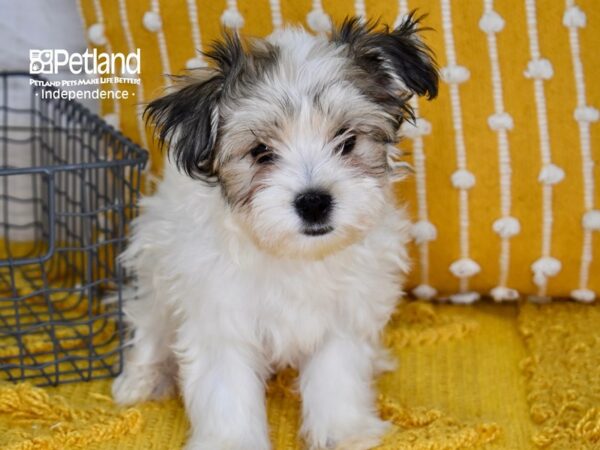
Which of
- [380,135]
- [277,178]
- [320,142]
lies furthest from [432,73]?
[277,178]

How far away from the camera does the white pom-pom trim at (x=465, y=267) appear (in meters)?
2.53

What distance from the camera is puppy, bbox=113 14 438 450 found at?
1812 millimetres

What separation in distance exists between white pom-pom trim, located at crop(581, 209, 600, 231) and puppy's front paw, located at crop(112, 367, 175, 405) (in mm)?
1184

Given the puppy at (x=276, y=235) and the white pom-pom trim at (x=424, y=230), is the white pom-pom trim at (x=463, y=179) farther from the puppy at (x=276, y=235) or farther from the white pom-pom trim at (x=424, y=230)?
the puppy at (x=276, y=235)

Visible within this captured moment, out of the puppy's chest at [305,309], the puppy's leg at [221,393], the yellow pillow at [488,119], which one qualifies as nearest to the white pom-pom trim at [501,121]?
the yellow pillow at [488,119]

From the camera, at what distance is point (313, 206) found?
1.76 metres

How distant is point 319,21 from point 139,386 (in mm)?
1036

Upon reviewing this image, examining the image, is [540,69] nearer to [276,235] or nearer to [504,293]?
[504,293]

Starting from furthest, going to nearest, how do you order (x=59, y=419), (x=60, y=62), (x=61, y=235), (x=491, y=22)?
1. (x=61, y=235)
2. (x=60, y=62)
3. (x=491, y=22)
4. (x=59, y=419)

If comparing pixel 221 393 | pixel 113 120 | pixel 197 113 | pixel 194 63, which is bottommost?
pixel 221 393

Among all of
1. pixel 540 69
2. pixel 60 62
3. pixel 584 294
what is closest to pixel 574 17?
pixel 540 69

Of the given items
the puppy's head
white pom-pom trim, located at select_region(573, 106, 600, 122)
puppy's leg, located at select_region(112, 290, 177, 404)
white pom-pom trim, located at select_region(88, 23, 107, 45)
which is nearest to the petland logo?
white pom-pom trim, located at select_region(88, 23, 107, 45)

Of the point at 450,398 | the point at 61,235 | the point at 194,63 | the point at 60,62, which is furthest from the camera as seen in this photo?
the point at 61,235

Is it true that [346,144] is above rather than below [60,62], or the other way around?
below
